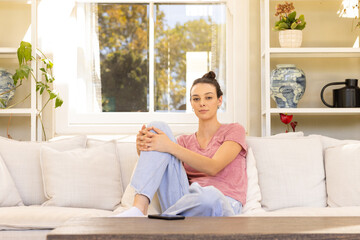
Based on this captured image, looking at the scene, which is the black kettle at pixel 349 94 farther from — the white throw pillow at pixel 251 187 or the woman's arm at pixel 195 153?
the woman's arm at pixel 195 153

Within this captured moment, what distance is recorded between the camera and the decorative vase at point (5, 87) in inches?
132

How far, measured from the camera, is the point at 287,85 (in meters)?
3.32

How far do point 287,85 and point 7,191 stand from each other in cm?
191

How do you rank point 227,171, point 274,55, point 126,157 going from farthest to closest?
1. point 274,55
2. point 126,157
3. point 227,171

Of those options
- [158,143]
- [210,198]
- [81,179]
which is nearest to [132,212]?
[210,198]

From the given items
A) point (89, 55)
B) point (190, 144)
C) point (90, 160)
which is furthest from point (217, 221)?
point (89, 55)

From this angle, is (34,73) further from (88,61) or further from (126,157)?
(126,157)

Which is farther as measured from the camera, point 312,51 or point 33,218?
point 312,51

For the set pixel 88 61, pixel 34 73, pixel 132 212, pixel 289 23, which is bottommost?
pixel 132 212

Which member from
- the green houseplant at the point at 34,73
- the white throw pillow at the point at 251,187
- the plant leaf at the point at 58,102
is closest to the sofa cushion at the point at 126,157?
the plant leaf at the point at 58,102

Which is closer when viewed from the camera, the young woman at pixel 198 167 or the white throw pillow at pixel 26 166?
the young woman at pixel 198 167

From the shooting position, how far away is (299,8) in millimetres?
3676

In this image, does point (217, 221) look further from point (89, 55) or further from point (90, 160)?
point (89, 55)

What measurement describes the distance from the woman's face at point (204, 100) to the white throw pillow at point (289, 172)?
0.33 metres
